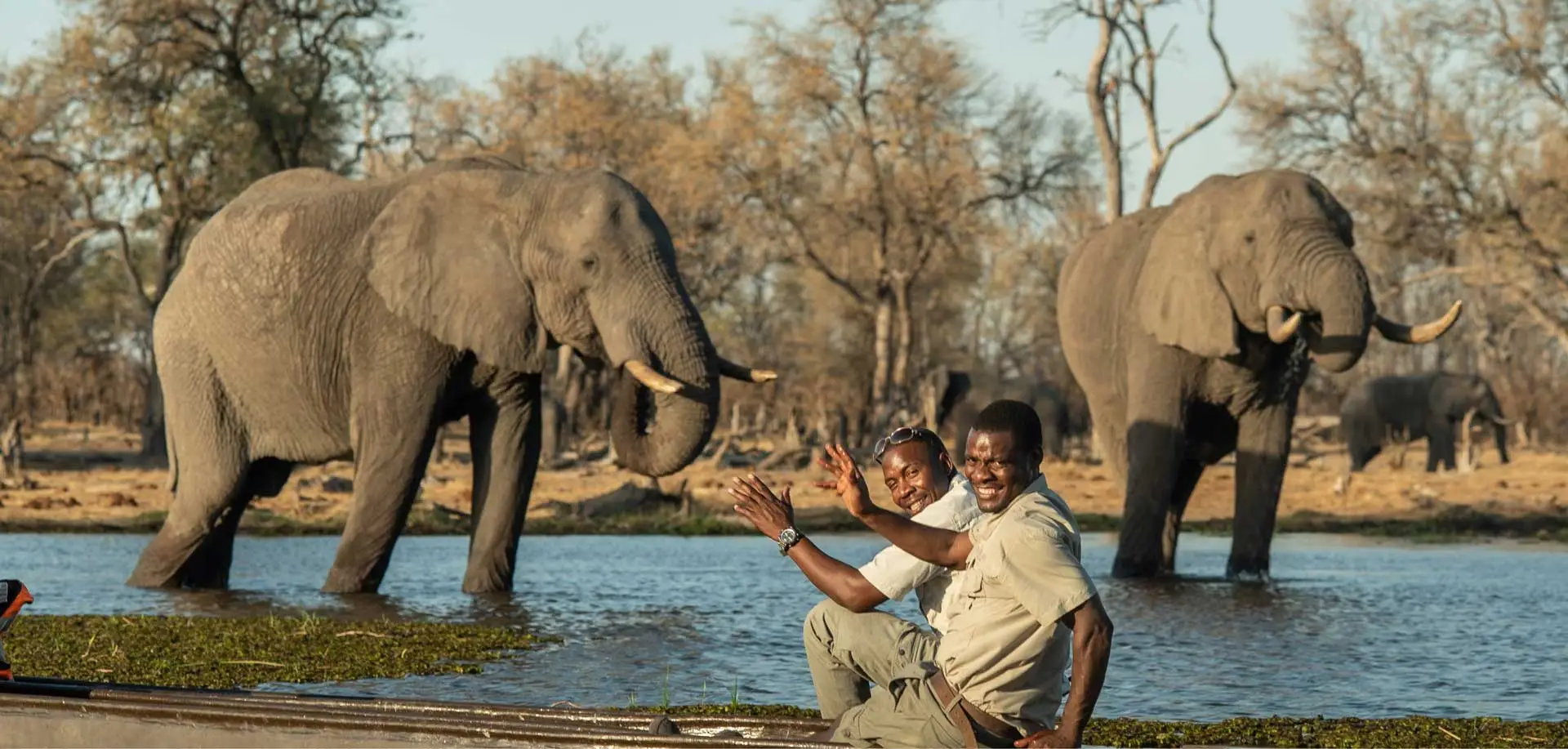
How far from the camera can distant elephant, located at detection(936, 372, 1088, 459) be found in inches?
1521

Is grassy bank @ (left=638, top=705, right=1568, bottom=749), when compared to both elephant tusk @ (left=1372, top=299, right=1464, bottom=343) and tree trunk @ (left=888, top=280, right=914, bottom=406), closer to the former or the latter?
elephant tusk @ (left=1372, top=299, right=1464, bottom=343)

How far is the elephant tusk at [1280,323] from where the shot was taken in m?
14.4

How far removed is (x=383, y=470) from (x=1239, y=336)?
594cm

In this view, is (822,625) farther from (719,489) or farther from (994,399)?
(994,399)

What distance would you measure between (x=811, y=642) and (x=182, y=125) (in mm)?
29557

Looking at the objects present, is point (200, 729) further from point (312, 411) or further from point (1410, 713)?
point (312, 411)

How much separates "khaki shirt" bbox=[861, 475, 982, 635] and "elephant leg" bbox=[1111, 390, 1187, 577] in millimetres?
8802

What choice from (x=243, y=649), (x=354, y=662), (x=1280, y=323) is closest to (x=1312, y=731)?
(x=354, y=662)

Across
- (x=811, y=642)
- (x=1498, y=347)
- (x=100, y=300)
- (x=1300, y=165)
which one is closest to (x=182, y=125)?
(x=1300, y=165)

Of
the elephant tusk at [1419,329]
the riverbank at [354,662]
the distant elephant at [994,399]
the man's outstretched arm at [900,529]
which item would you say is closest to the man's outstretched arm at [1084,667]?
the man's outstretched arm at [900,529]

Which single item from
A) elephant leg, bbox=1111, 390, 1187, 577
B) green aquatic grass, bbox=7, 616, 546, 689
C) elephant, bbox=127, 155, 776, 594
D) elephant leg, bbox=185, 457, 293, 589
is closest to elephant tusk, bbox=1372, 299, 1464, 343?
elephant leg, bbox=1111, 390, 1187, 577

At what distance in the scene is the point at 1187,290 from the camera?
15.0 metres

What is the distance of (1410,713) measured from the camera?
28.2ft

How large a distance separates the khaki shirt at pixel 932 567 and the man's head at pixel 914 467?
8 cm
